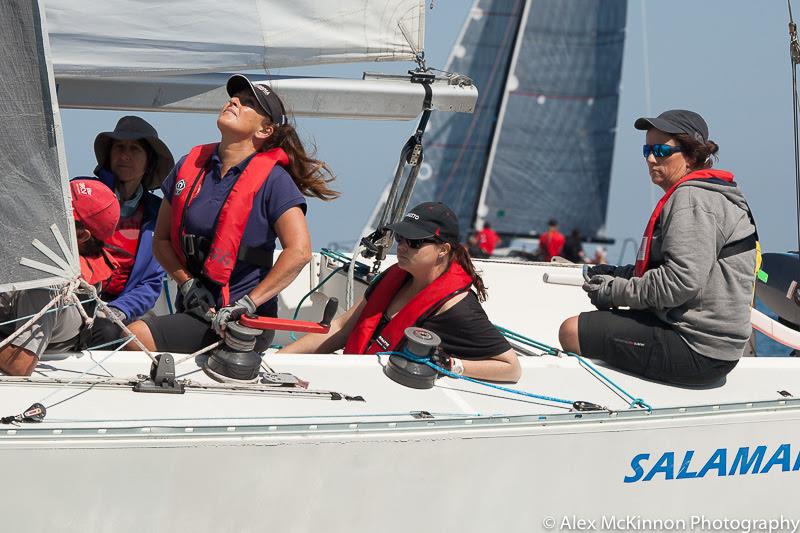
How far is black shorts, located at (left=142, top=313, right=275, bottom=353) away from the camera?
3.09 meters

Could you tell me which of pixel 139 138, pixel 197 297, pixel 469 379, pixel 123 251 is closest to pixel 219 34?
pixel 139 138

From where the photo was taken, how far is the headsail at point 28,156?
2.37m

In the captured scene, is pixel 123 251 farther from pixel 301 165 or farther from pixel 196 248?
pixel 301 165

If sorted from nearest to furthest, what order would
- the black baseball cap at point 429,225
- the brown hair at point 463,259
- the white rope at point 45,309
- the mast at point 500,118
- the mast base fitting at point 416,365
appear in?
the white rope at point 45,309
the mast base fitting at point 416,365
the black baseball cap at point 429,225
the brown hair at point 463,259
the mast at point 500,118

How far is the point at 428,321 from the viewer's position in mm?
3031

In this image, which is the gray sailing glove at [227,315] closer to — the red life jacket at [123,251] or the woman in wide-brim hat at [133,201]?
the woman in wide-brim hat at [133,201]

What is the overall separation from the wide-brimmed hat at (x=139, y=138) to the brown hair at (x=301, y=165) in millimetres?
500

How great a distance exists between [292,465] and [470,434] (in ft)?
1.52

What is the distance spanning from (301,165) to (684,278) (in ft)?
3.91

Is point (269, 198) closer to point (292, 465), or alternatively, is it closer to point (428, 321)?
point (428, 321)

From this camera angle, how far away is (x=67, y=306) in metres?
2.49

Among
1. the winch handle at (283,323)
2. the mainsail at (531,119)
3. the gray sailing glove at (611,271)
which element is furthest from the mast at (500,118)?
the winch handle at (283,323)

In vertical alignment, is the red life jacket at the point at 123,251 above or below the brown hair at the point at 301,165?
below

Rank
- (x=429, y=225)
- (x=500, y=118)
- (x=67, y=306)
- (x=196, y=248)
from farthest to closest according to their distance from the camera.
Result: (x=500, y=118) < (x=196, y=248) < (x=429, y=225) < (x=67, y=306)
